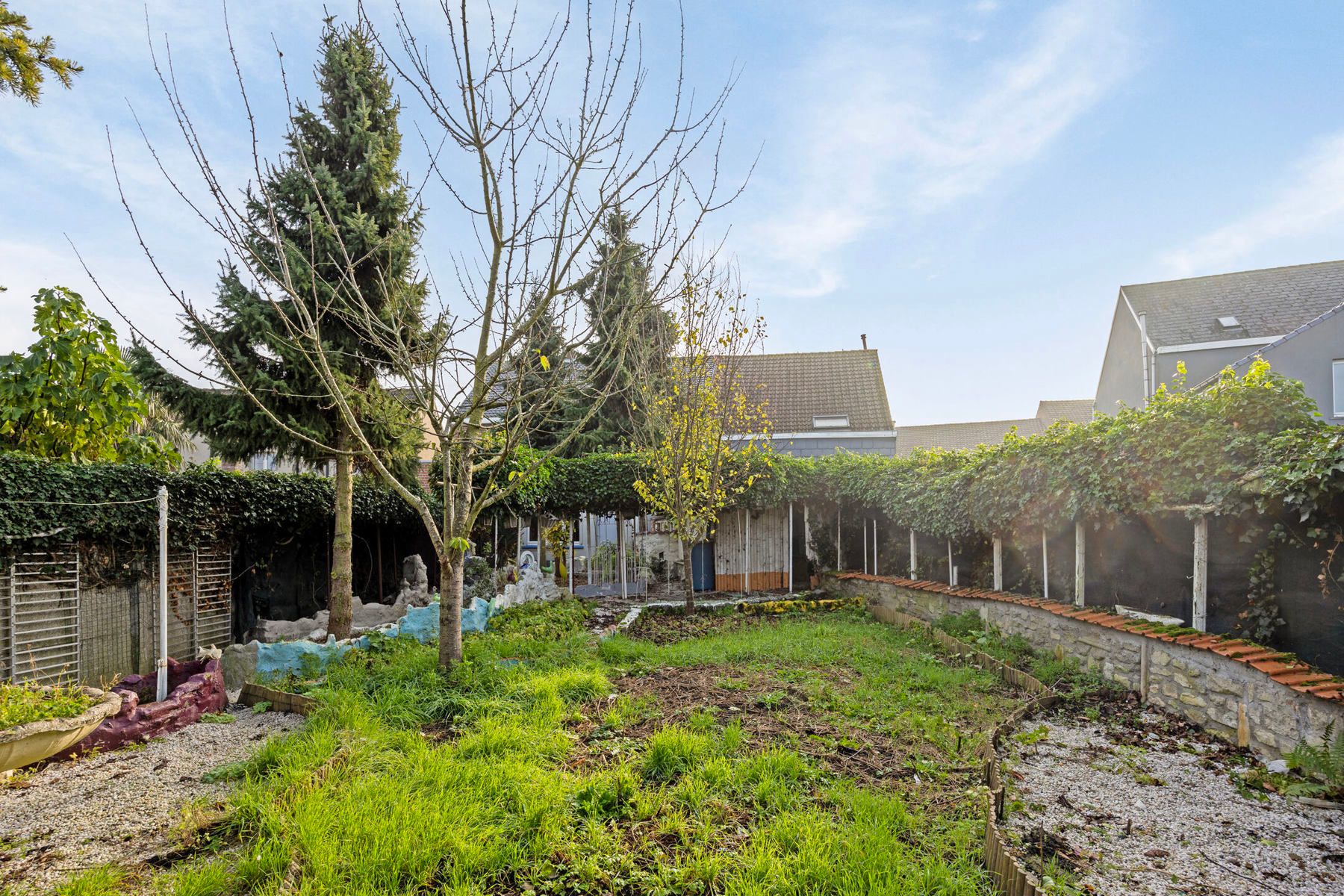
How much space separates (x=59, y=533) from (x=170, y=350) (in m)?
3.57

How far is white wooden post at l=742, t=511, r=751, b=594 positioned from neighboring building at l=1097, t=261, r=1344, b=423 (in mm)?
11137

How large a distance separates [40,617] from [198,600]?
203cm

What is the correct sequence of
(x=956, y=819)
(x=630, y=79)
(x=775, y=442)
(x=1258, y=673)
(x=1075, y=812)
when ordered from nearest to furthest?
(x=956, y=819)
(x=1075, y=812)
(x=1258, y=673)
(x=630, y=79)
(x=775, y=442)

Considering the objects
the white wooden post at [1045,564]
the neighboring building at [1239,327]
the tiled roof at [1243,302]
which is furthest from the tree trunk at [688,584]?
the tiled roof at [1243,302]

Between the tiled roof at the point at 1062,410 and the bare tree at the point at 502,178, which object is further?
the tiled roof at the point at 1062,410

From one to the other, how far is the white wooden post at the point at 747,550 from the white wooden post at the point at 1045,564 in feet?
24.8

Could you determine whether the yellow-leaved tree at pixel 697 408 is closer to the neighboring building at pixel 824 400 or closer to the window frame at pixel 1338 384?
the neighboring building at pixel 824 400

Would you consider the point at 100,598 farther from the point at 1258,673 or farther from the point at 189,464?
the point at 1258,673

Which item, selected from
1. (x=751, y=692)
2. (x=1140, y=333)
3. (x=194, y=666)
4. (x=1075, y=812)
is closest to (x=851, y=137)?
(x=751, y=692)

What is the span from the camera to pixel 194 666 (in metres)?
6.58

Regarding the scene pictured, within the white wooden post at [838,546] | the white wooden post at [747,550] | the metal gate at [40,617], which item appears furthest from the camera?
the white wooden post at [747,550]

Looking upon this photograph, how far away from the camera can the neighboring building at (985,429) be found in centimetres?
3478

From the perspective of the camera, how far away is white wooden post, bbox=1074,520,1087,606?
24.3ft

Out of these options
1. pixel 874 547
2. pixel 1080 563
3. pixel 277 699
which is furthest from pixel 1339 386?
pixel 277 699
